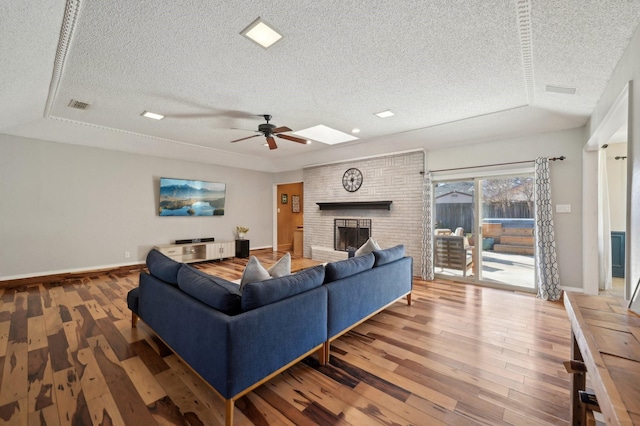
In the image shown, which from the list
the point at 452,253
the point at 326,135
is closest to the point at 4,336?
the point at 326,135

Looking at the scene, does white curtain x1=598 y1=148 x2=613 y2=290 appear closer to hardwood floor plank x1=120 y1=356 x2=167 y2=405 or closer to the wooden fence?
the wooden fence

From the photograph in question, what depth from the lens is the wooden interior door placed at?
8.41 meters

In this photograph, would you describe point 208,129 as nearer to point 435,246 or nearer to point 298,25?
point 298,25

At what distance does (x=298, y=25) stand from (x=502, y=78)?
2162 mm

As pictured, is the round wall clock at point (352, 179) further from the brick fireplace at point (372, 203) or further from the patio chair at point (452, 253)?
the patio chair at point (452, 253)

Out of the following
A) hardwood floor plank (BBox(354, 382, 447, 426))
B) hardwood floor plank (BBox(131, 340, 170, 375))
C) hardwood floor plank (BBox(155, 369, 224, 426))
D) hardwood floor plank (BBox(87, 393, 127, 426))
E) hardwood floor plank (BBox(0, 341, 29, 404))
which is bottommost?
hardwood floor plank (BBox(354, 382, 447, 426))

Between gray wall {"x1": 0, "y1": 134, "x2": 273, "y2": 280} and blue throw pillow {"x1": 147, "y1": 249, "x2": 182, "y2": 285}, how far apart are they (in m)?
3.61

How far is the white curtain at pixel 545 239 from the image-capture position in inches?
150

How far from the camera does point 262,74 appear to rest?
2.61 meters

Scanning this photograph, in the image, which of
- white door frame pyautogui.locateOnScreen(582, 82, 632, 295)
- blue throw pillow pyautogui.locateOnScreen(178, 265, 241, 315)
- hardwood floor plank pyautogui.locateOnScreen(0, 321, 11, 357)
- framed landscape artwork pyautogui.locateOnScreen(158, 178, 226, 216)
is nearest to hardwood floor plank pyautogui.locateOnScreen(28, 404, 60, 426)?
blue throw pillow pyautogui.locateOnScreen(178, 265, 241, 315)

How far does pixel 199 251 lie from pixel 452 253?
224 inches

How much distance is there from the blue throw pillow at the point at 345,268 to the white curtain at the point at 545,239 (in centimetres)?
298

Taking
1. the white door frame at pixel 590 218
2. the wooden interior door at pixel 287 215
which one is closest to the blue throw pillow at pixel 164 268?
the white door frame at pixel 590 218

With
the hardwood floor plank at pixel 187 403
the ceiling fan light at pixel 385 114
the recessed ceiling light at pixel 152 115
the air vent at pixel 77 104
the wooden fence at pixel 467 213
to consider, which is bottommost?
the hardwood floor plank at pixel 187 403
